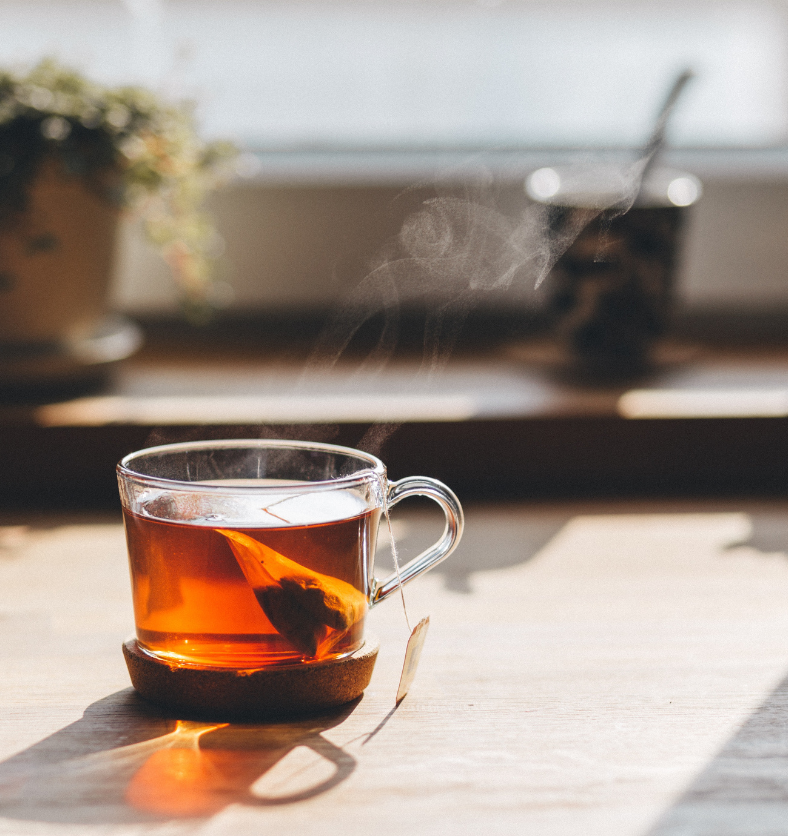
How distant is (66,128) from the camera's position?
1.13 m

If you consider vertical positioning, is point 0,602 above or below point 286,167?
below

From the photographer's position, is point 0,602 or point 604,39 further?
point 604,39

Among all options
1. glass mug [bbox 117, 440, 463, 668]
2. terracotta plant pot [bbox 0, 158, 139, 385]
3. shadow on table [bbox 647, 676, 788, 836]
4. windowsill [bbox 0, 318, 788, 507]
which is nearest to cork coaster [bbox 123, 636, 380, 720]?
glass mug [bbox 117, 440, 463, 668]

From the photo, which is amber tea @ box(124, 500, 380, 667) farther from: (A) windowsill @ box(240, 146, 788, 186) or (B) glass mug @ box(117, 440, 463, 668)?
(A) windowsill @ box(240, 146, 788, 186)

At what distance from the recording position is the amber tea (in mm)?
534

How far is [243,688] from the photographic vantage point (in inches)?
21.1

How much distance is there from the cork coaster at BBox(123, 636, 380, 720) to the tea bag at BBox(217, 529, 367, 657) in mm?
14

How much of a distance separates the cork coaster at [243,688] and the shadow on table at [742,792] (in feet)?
0.62

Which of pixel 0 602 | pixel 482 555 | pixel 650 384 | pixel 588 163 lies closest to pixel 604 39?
pixel 588 163

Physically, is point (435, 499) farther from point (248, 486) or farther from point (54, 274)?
point (54, 274)

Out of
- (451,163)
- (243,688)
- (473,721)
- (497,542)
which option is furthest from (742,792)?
(451,163)

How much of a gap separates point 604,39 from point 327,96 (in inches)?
18.1

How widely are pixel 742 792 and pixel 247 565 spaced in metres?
0.26

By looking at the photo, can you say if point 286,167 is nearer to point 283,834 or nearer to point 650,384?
point 650,384
